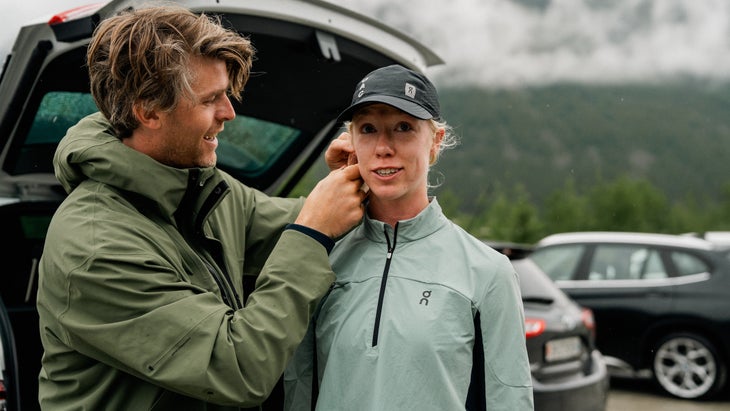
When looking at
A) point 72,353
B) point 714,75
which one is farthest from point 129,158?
point 714,75

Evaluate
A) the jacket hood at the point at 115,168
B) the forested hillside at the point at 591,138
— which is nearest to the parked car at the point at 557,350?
the jacket hood at the point at 115,168

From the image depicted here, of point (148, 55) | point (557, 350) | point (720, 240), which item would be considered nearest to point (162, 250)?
point (148, 55)

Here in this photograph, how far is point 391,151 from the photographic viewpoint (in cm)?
187

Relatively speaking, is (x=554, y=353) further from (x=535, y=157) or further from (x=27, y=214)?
(x=535, y=157)

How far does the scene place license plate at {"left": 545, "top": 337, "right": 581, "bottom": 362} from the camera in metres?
4.54

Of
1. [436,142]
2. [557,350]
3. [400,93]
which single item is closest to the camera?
[400,93]

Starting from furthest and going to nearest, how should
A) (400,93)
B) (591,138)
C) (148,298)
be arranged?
(591,138) < (400,93) < (148,298)

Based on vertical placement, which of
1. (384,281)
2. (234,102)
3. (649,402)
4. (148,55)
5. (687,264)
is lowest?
(649,402)

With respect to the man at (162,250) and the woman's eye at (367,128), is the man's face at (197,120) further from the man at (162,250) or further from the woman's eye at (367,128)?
Result: the woman's eye at (367,128)

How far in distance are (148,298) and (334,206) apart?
479 millimetres

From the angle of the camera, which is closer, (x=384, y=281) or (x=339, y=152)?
(x=384, y=281)

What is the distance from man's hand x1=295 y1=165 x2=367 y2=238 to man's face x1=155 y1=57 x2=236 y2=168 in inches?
11.9

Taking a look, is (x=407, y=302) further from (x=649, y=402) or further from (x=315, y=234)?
(x=649, y=402)

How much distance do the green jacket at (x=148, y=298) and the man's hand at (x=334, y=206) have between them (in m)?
0.06
